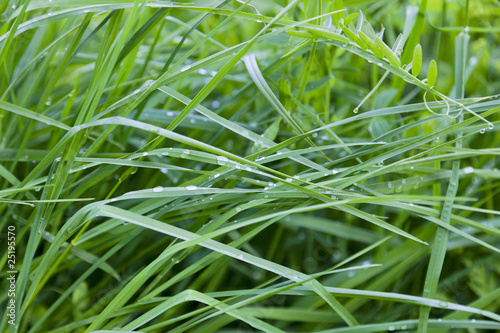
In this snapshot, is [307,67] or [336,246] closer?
[307,67]

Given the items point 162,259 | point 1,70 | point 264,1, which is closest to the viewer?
point 162,259

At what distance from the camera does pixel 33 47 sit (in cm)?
76

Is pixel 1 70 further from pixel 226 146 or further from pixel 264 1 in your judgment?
pixel 264 1

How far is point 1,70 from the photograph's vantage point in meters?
0.63

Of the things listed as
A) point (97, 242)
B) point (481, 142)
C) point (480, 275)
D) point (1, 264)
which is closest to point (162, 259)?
point (97, 242)

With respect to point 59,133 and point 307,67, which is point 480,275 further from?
point 59,133

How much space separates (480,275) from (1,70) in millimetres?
911

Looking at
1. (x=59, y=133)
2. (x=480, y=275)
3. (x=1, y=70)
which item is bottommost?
(x=480, y=275)

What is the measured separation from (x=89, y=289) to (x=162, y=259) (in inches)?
12.6

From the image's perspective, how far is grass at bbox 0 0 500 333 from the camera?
536 millimetres

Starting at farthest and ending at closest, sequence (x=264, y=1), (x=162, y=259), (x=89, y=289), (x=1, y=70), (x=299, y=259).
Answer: (x=264, y=1)
(x=299, y=259)
(x=89, y=289)
(x=1, y=70)
(x=162, y=259)

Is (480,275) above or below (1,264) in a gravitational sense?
below

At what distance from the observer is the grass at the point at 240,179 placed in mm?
Answer: 536

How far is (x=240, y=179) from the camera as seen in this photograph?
58 centimetres
